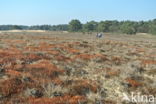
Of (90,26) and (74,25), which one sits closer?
(74,25)

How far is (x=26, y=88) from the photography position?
9.74 metres

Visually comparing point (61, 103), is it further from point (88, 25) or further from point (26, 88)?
point (88, 25)

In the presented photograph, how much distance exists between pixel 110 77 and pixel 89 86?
232 cm

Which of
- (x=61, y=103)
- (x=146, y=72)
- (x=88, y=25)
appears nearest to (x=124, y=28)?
(x=88, y=25)

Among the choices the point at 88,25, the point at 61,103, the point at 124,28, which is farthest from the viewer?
the point at 88,25

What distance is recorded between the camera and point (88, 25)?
129500 millimetres

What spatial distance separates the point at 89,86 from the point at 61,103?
2.41 metres

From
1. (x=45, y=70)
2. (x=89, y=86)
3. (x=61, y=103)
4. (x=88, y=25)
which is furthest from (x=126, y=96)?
(x=88, y=25)

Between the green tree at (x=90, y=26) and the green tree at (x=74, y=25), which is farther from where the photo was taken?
the green tree at (x=90, y=26)

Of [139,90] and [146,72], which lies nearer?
[139,90]

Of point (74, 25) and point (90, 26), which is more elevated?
point (74, 25)

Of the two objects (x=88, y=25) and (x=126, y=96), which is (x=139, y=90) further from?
(x=88, y=25)

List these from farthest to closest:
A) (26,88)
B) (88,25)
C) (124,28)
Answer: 1. (88,25)
2. (124,28)
3. (26,88)

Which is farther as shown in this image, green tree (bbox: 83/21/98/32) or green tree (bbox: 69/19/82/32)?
green tree (bbox: 83/21/98/32)
